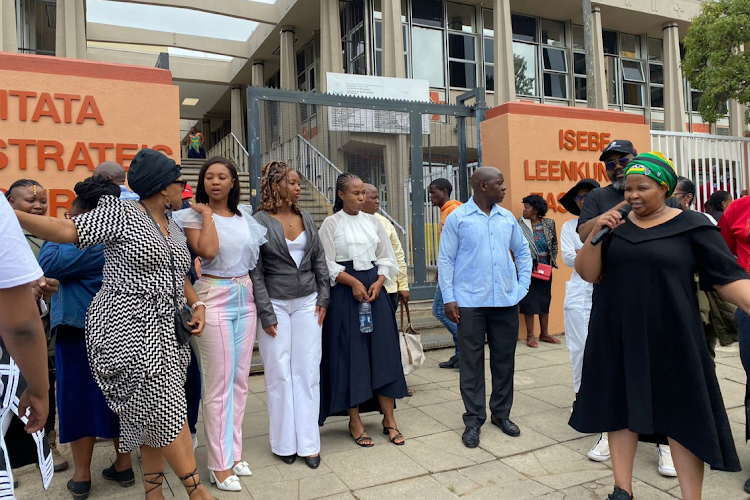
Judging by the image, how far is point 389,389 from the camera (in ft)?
13.2

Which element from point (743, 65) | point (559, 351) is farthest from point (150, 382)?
point (743, 65)

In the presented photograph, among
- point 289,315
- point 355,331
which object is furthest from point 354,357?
point 289,315

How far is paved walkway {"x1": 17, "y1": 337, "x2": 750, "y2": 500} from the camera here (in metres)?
3.21

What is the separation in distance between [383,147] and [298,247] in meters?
3.41

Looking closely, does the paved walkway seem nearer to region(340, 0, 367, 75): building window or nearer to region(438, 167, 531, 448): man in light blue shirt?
region(438, 167, 531, 448): man in light blue shirt

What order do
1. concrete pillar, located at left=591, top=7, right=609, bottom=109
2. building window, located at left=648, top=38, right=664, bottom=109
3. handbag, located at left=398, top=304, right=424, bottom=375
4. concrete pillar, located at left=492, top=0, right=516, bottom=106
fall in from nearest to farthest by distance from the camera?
handbag, located at left=398, top=304, right=424, bottom=375
concrete pillar, located at left=492, top=0, right=516, bottom=106
concrete pillar, located at left=591, top=7, right=609, bottom=109
building window, located at left=648, top=38, right=664, bottom=109

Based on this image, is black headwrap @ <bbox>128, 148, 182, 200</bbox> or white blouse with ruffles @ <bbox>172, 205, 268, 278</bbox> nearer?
black headwrap @ <bbox>128, 148, 182, 200</bbox>

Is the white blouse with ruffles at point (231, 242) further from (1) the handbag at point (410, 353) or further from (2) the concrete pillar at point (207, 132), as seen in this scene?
(2) the concrete pillar at point (207, 132)

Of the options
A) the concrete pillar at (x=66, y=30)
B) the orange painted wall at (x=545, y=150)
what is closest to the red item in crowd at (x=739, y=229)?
the orange painted wall at (x=545, y=150)

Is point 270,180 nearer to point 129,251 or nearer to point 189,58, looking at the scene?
point 129,251

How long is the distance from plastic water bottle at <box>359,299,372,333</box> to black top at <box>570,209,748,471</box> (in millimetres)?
1562

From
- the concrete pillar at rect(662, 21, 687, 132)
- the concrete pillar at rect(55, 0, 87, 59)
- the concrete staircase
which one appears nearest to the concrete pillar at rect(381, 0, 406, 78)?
the concrete staircase

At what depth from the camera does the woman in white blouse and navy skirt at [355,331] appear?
3934 millimetres

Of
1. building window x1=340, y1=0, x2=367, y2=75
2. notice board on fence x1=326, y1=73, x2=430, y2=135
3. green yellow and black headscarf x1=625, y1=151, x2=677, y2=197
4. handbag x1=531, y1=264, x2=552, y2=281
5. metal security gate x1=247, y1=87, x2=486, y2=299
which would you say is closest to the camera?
green yellow and black headscarf x1=625, y1=151, x2=677, y2=197
